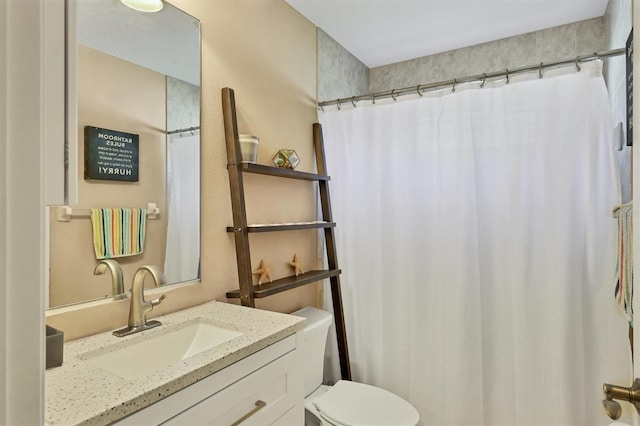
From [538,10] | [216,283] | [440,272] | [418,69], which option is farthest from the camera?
[418,69]

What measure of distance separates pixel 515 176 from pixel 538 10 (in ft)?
3.71

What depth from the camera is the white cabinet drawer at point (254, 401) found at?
968 millimetres

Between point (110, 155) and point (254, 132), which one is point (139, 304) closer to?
point (110, 155)

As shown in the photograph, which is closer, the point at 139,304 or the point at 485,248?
the point at 139,304

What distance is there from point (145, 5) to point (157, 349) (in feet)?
4.22

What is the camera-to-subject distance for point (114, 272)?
1.25 meters

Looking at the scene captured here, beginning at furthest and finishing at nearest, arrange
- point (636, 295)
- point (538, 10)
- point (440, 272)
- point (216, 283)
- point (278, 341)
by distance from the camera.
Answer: point (538, 10)
point (440, 272)
point (216, 283)
point (278, 341)
point (636, 295)

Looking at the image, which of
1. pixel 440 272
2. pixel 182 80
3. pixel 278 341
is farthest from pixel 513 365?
pixel 182 80

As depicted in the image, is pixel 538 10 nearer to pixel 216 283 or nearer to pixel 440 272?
pixel 440 272

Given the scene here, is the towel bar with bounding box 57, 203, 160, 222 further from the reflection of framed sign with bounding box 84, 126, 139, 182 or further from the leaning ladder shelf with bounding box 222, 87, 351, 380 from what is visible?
the leaning ladder shelf with bounding box 222, 87, 351, 380

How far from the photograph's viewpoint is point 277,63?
2.08 metres

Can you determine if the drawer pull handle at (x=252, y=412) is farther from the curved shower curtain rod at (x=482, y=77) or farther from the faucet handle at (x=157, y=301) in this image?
the curved shower curtain rod at (x=482, y=77)

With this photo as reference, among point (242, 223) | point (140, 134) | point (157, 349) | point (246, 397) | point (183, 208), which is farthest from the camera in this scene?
point (242, 223)

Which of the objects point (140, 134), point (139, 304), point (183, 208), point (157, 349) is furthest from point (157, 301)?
point (140, 134)
